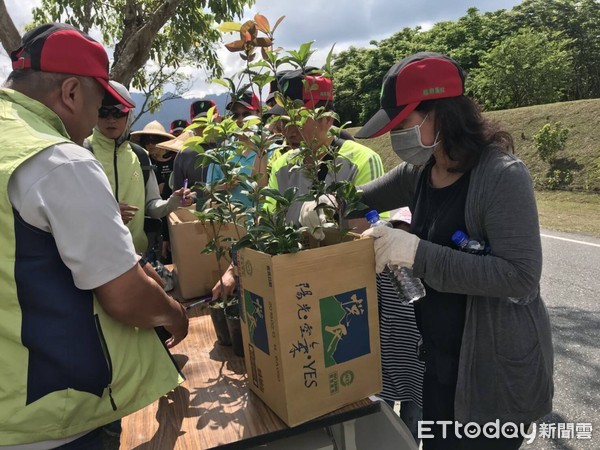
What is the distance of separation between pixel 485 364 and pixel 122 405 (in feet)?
3.19

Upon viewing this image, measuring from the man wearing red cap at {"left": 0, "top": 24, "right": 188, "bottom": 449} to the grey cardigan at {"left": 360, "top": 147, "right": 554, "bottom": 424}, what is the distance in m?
0.77

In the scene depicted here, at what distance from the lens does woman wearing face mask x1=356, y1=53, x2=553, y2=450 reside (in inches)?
46.7

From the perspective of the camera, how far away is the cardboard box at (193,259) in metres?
1.94

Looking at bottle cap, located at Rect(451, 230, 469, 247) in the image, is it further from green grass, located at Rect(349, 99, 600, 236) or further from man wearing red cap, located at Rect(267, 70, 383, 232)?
green grass, located at Rect(349, 99, 600, 236)

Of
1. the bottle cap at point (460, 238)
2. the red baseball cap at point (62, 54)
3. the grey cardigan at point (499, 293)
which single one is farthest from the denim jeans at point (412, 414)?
the red baseball cap at point (62, 54)

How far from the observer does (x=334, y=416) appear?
1.19 m

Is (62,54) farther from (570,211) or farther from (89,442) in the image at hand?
(570,211)

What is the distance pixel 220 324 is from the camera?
1.60 meters

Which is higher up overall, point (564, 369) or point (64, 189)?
point (64, 189)

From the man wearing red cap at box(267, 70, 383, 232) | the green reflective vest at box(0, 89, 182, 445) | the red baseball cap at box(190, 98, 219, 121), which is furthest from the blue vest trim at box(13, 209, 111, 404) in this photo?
the red baseball cap at box(190, 98, 219, 121)

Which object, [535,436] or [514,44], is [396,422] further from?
[514,44]

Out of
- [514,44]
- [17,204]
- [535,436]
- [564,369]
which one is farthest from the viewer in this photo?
[514,44]

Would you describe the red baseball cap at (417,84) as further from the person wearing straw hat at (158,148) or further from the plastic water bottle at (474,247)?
the person wearing straw hat at (158,148)

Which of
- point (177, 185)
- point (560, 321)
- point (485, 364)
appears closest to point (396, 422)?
point (485, 364)
